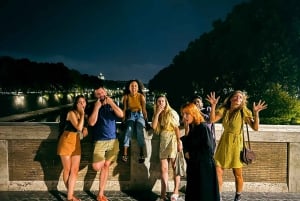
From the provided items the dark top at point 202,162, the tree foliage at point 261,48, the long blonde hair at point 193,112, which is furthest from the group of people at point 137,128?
the tree foliage at point 261,48

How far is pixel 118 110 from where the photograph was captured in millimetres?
6781

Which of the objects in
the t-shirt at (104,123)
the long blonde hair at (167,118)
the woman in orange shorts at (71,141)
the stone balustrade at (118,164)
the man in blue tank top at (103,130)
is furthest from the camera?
the stone balustrade at (118,164)

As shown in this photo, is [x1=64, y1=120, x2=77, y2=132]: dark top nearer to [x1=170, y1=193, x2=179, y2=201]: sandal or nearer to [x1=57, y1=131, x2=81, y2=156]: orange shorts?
[x1=57, y1=131, x2=81, y2=156]: orange shorts

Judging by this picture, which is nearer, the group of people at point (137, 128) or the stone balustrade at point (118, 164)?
the group of people at point (137, 128)

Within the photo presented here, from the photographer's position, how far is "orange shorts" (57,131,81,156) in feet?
22.2

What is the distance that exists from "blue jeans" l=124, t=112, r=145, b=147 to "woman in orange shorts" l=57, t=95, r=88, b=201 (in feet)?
3.24

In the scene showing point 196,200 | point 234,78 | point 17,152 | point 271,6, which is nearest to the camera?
point 196,200

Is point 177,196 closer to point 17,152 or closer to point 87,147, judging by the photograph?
point 87,147

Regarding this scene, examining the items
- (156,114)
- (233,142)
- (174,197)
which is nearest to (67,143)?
(156,114)

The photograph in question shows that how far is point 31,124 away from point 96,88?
1939mm

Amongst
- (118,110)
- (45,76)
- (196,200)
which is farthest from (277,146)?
(45,76)

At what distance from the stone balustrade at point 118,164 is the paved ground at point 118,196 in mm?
181

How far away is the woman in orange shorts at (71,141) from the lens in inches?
264

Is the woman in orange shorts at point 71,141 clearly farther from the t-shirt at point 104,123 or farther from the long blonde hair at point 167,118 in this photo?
the long blonde hair at point 167,118
